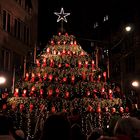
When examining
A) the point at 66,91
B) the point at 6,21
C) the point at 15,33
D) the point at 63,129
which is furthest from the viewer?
the point at 15,33

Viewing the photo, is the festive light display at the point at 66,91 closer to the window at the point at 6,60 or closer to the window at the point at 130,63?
the window at the point at 6,60

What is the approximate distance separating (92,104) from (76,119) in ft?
14.5

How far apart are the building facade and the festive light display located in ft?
33.3

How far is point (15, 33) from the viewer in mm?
31141

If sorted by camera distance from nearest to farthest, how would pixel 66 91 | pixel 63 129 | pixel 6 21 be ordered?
pixel 63 129, pixel 66 91, pixel 6 21

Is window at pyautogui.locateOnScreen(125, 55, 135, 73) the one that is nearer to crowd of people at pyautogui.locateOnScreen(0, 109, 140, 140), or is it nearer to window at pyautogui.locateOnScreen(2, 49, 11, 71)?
window at pyautogui.locateOnScreen(2, 49, 11, 71)

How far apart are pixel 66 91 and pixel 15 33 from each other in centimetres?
1763

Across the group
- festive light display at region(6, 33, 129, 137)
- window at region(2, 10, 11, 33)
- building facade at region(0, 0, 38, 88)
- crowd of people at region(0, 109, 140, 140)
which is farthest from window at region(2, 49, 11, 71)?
crowd of people at region(0, 109, 140, 140)

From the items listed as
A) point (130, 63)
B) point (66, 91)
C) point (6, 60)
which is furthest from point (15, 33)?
point (66, 91)

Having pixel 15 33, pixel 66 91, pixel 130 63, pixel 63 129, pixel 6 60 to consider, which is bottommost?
pixel 63 129

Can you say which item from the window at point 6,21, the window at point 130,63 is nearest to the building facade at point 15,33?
the window at point 6,21

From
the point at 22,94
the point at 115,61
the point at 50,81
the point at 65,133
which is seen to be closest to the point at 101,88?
the point at 50,81

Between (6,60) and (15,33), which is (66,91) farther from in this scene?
(15,33)

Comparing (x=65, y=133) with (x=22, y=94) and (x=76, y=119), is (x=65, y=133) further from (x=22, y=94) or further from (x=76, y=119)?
(x=22, y=94)
